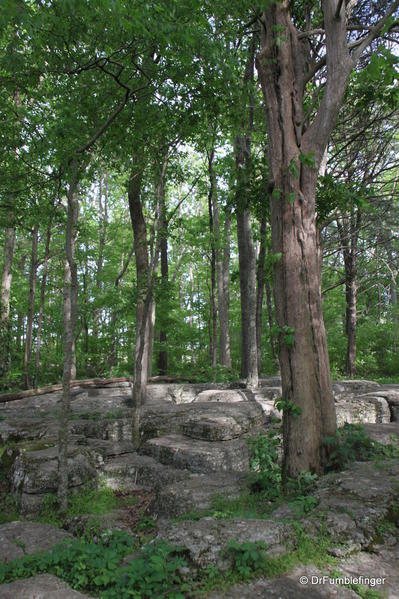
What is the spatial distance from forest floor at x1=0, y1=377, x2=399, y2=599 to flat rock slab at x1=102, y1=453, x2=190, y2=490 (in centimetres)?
2

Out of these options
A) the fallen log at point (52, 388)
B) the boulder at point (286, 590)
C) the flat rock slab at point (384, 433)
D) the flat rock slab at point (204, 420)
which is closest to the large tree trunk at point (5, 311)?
the fallen log at point (52, 388)

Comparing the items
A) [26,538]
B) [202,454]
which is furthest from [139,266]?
[26,538]

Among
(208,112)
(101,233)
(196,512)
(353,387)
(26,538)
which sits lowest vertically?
(26,538)

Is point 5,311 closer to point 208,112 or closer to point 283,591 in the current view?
point 208,112

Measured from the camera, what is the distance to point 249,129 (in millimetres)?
10398

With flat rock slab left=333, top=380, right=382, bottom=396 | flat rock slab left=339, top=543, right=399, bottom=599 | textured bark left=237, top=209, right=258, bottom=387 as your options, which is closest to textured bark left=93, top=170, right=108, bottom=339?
textured bark left=237, top=209, right=258, bottom=387

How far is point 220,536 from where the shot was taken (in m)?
3.40

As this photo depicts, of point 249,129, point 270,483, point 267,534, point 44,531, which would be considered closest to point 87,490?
point 44,531

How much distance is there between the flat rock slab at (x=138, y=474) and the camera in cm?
622

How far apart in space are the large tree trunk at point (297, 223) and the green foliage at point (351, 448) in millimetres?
117

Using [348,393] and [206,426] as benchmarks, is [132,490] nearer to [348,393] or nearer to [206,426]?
[206,426]

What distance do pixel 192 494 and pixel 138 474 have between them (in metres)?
1.81

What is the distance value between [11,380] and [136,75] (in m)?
10.8

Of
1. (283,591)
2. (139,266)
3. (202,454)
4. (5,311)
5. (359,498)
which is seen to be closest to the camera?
(283,591)
